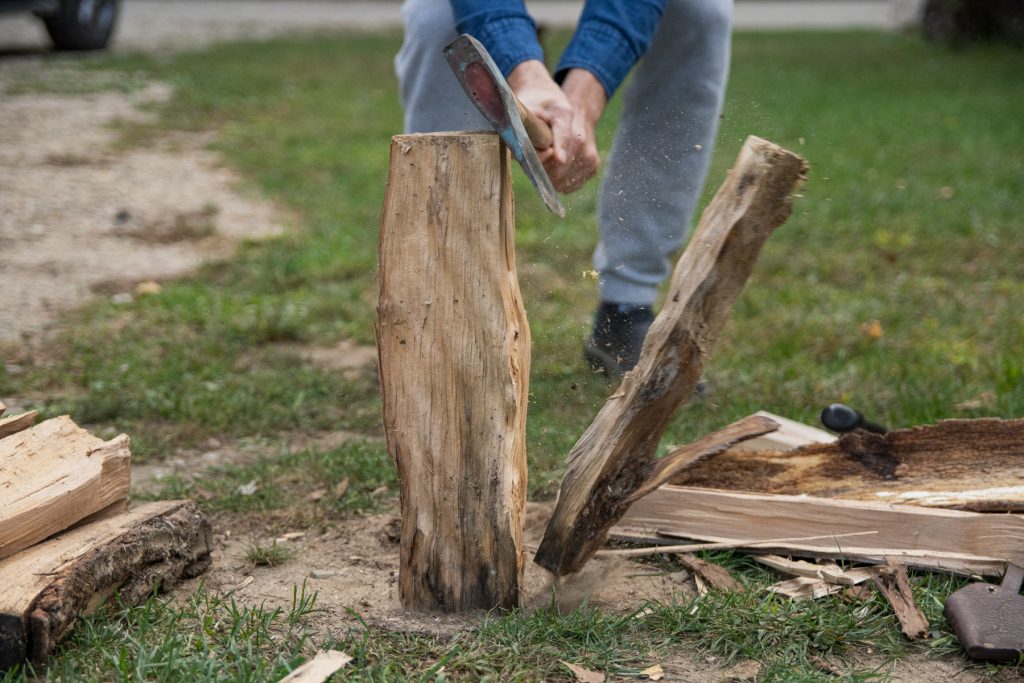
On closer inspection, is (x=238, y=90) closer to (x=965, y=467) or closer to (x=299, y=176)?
(x=299, y=176)

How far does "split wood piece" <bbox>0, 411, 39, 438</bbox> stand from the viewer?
2264 mm

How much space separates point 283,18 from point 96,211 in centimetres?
1169

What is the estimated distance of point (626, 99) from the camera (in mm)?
3230

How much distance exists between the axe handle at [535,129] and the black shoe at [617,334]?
984 mm

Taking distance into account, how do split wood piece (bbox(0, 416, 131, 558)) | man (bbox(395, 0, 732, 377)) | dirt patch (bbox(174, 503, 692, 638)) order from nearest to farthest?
split wood piece (bbox(0, 416, 131, 558)), dirt patch (bbox(174, 503, 692, 638)), man (bbox(395, 0, 732, 377))

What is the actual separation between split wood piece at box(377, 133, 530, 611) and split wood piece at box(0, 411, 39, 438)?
0.84 metres

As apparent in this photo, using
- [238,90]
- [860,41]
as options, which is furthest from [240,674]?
[860,41]

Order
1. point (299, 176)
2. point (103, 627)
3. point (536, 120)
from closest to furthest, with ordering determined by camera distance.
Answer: point (103, 627)
point (536, 120)
point (299, 176)

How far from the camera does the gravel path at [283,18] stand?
1242cm

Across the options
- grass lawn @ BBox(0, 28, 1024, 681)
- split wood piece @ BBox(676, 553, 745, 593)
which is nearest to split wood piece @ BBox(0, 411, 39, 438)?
grass lawn @ BBox(0, 28, 1024, 681)

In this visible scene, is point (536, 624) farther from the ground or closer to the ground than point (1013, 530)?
closer to the ground

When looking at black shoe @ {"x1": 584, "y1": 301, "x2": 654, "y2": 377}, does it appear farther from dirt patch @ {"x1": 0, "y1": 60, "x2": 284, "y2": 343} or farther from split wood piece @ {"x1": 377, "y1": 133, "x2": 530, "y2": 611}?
dirt patch @ {"x1": 0, "y1": 60, "x2": 284, "y2": 343}

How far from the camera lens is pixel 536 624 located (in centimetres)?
203

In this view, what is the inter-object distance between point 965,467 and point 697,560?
666mm
